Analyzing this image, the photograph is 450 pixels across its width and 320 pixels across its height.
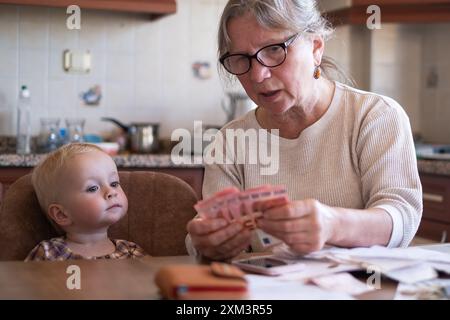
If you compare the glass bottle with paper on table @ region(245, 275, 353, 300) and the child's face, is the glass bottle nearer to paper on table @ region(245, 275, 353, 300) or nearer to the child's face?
the child's face

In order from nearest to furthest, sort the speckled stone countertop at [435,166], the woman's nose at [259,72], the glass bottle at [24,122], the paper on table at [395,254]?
the paper on table at [395,254], the woman's nose at [259,72], the speckled stone countertop at [435,166], the glass bottle at [24,122]

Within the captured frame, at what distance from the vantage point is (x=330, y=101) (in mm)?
1778

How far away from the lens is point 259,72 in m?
1.59

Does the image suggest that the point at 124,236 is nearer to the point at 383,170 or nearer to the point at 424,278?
the point at 383,170

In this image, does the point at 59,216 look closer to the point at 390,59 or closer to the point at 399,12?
the point at 399,12

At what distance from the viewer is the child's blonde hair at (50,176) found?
5.64 ft

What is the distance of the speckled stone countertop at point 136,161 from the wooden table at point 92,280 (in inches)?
71.0

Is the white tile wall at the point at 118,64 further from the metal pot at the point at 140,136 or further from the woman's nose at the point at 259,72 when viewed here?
the woman's nose at the point at 259,72

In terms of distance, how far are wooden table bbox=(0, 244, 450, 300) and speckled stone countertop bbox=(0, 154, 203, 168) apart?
180cm

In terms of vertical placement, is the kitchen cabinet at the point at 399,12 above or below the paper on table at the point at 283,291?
above

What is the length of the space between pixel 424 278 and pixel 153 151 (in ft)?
8.65
